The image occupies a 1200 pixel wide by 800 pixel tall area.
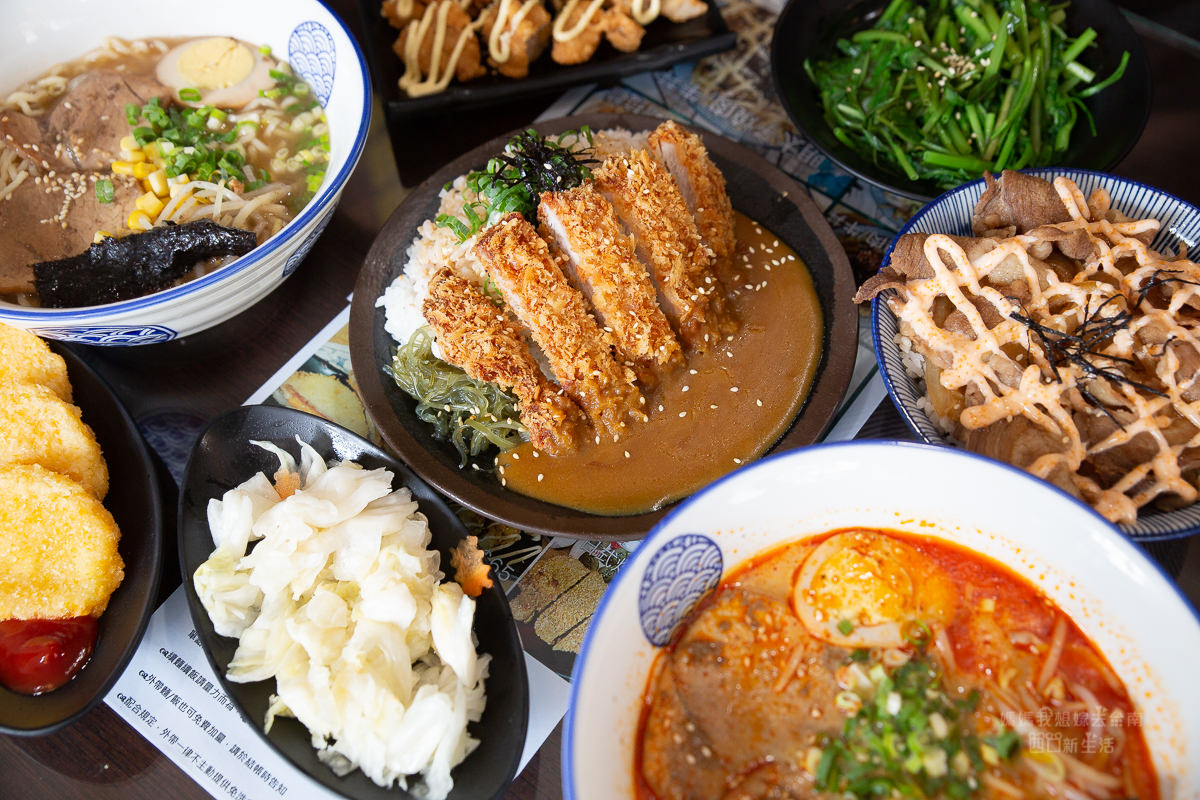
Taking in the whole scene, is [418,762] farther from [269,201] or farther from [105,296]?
[269,201]

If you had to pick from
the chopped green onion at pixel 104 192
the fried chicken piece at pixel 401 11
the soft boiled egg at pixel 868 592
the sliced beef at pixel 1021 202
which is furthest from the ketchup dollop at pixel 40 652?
the sliced beef at pixel 1021 202

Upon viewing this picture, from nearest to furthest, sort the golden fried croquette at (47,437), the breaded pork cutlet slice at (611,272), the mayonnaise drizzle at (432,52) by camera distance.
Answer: the golden fried croquette at (47,437), the breaded pork cutlet slice at (611,272), the mayonnaise drizzle at (432,52)

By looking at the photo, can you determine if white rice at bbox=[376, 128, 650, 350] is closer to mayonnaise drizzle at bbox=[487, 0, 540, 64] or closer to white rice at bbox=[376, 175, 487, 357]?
white rice at bbox=[376, 175, 487, 357]

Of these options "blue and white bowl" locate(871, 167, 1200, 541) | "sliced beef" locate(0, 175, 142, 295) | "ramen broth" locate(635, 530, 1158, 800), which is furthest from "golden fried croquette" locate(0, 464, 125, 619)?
"blue and white bowl" locate(871, 167, 1200, 541)

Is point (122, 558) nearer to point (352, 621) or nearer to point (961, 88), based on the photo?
point (352, 621)

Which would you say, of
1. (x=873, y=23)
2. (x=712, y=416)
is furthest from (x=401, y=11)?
(x=712, y=416)

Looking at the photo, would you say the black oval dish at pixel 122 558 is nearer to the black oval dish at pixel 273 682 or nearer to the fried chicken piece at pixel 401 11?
the black oval dish at pixel 273 682
